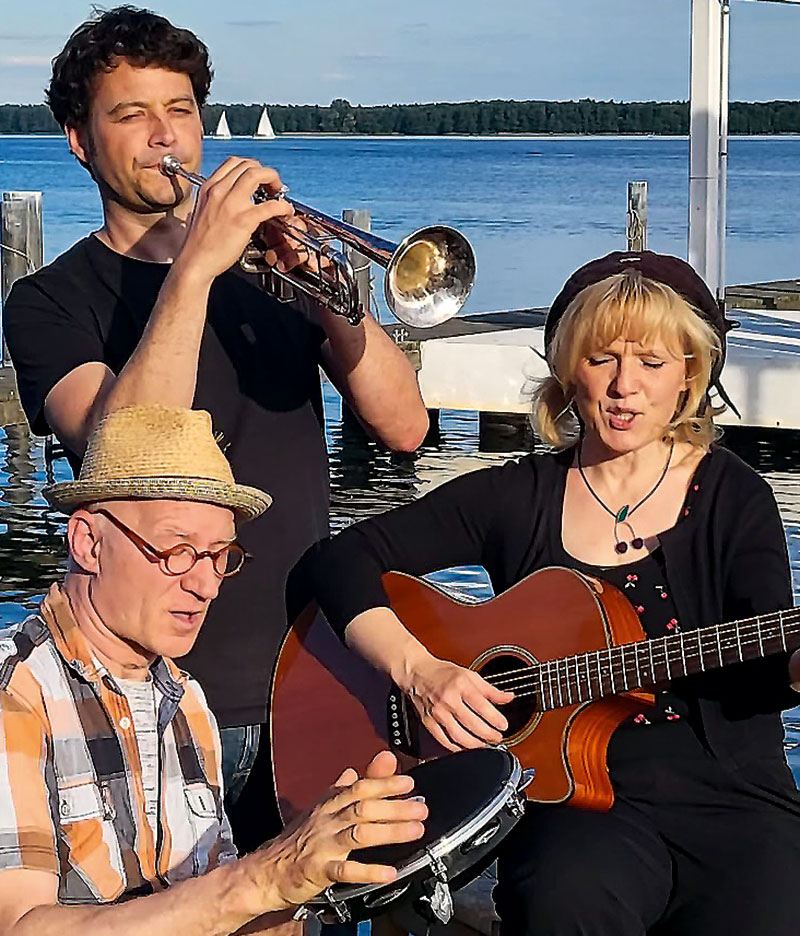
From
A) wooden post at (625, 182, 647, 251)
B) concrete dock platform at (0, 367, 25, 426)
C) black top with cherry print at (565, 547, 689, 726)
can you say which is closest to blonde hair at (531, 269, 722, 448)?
black top with cherry print at (565, 547, 689, 726)

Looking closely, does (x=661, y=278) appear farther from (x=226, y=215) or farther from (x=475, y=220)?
(x=475, y=220)

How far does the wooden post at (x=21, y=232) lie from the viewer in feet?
38.7

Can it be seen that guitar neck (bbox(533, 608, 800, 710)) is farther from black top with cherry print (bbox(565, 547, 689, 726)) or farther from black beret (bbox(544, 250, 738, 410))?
black beret (bbox(544, 250, 738, 410))

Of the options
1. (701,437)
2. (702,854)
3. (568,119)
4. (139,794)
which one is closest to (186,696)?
(139,794)

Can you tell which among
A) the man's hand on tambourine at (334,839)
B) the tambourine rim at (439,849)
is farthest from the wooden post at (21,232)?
the man's hand on tambourine at (334,839)

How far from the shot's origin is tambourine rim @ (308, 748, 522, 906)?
2236 mm

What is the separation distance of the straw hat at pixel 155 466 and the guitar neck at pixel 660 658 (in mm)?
838

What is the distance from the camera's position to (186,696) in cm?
258

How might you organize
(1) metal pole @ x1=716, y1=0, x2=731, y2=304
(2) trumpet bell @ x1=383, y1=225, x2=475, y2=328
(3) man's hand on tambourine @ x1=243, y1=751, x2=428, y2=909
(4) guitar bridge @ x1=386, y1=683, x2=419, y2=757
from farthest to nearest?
(1) metal pole @ x1=716, y1=0, x2=731, y2=304 < (2) trumpet bell @ x1=383, y1=225, x2=475, y2=328 < (4) guitar bridge @ x1=386, y1=683, x2=419, y2=757 < (3) man's hand on tambourine @ x1=243, y1=751, x2=428, y2=909

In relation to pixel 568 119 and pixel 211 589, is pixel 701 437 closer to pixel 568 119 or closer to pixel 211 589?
pixel 211 589

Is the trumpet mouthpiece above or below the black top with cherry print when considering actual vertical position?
above

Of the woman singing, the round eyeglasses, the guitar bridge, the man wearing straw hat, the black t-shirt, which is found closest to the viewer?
the man wearing straw hat

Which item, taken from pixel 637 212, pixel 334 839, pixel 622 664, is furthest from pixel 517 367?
pixel 334 839

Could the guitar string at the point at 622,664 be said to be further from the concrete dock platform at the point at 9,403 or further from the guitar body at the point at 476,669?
the concrete dock platform at the point at 9,403
